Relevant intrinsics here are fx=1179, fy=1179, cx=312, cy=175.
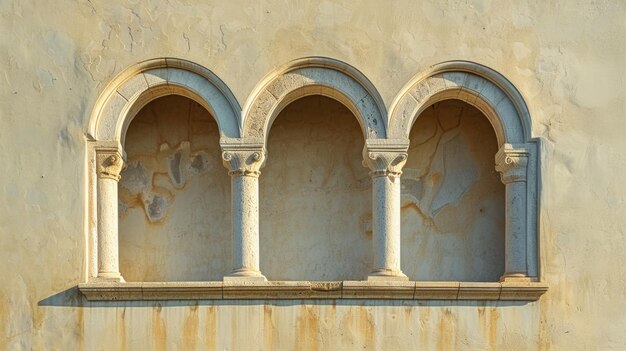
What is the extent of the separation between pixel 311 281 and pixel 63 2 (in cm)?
320

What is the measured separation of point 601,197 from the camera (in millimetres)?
9961

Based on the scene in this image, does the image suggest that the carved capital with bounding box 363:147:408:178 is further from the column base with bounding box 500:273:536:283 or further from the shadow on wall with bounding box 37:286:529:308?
the column base with bounding box 500:273:536:283

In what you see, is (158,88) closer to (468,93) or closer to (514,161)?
(468,93)

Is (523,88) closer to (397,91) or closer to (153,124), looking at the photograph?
(397,91)

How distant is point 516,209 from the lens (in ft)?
32.8

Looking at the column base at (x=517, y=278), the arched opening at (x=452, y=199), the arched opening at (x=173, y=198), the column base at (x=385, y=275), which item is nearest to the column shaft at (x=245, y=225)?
the arched opening at (x=173, y=198)

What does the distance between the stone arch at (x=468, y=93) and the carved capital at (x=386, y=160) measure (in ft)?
0.51

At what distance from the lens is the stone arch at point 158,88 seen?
32.6 ft

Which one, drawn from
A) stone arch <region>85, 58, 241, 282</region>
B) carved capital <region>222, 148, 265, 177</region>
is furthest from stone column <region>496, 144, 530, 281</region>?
stone arch <region>85, 58, 241, 282</region>

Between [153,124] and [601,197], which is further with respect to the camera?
[153,124]

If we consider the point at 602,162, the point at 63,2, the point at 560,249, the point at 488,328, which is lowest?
the point at 488,328

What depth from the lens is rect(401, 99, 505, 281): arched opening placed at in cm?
1061

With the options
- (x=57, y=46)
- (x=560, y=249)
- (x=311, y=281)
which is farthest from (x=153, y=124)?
(x=560, y=249)

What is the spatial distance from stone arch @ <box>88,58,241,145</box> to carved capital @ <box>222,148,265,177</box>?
145 millimetres
